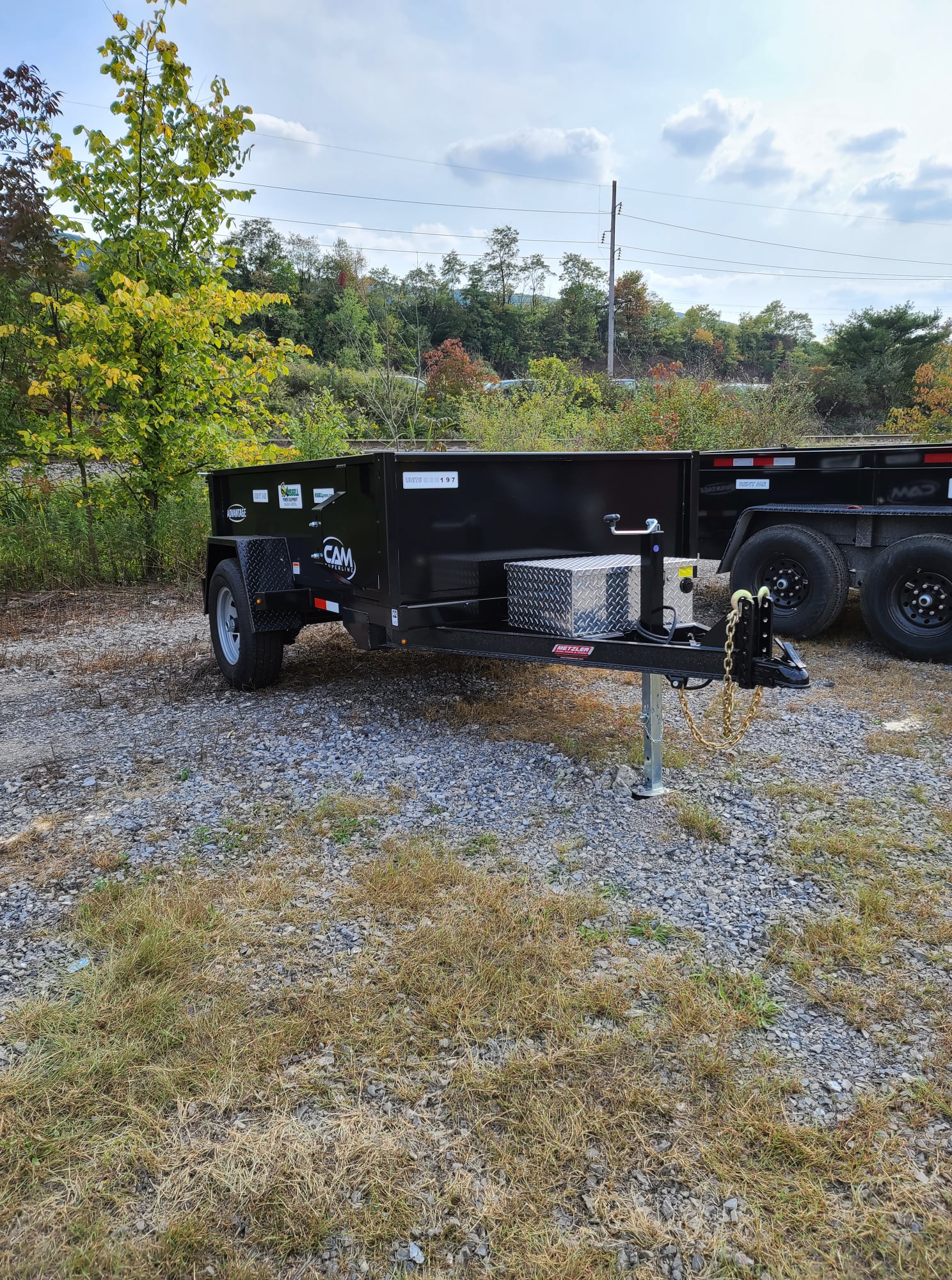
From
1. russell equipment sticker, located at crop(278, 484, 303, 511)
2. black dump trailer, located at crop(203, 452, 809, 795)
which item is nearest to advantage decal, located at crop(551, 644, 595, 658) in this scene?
black dump trailer, located at crop(203, 452, 809, 795)

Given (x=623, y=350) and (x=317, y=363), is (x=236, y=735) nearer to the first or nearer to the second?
(x=317, y=363)

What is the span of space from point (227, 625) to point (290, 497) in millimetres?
1200

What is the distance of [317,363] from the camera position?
36875mm

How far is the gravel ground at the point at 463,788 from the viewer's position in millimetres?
2820

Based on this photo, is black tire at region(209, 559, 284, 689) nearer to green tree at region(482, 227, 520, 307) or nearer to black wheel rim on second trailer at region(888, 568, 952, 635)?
black wheel rim on second trailer at region(888, 568, 952, 635)

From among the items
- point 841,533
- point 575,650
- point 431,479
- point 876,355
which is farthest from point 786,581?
point 876,355

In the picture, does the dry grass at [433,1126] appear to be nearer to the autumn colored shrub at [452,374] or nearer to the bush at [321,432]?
the bush at [321,432]

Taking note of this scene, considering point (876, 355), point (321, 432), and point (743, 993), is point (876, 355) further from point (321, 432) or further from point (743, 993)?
point (743, 993)

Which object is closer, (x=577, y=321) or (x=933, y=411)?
(x=933, y=411)

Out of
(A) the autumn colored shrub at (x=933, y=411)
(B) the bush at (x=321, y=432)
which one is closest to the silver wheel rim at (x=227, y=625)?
(B) the bush at (x=321, y=432)

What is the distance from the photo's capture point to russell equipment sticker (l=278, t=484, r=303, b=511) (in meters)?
5.36

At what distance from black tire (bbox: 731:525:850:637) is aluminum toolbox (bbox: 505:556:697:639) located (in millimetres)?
Answer: 2396

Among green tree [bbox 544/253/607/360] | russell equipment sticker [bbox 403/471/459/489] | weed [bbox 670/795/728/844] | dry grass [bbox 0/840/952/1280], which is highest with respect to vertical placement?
green tree [bbox 544/253/607/360]

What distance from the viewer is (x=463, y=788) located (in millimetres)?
4203
